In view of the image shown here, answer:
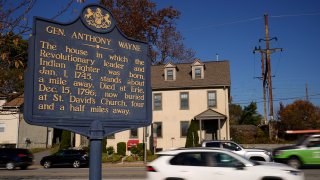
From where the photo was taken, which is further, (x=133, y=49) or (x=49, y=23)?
(x=133, y=49)

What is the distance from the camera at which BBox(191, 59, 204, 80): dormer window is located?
40344mm

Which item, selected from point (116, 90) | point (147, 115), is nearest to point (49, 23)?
point (116, 90)

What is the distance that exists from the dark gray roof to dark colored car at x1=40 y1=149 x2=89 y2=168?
12.6 meters

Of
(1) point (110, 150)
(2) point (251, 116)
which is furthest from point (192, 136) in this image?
(2) point (251, 116)

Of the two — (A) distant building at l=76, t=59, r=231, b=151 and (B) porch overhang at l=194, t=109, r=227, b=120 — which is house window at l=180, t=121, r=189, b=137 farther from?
(B) porch overhang at l=194, t=109, r=227, b=120

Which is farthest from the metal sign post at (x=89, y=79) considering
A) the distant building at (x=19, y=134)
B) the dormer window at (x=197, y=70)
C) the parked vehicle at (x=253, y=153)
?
the distant building at (x=19, y=134)

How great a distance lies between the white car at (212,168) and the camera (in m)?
11.0

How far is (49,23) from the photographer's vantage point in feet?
21.5

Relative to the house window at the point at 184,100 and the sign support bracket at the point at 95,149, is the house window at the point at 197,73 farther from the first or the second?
the sign support bracket at the point at 95,149

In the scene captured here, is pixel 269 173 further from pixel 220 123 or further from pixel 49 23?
pixel 220 123

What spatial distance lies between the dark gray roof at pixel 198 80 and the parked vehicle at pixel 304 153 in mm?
18578

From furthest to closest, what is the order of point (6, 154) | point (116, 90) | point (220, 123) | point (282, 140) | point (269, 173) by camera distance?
1. point (282, 140)
2. point (220, 123)
3. point (6, 154)
4. point (269, 173)
5. point (116, 90)

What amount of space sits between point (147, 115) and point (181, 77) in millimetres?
33676

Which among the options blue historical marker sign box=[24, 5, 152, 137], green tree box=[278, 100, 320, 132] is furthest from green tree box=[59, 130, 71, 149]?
blue historical marker sign box=[24, 5, 152, 137]
